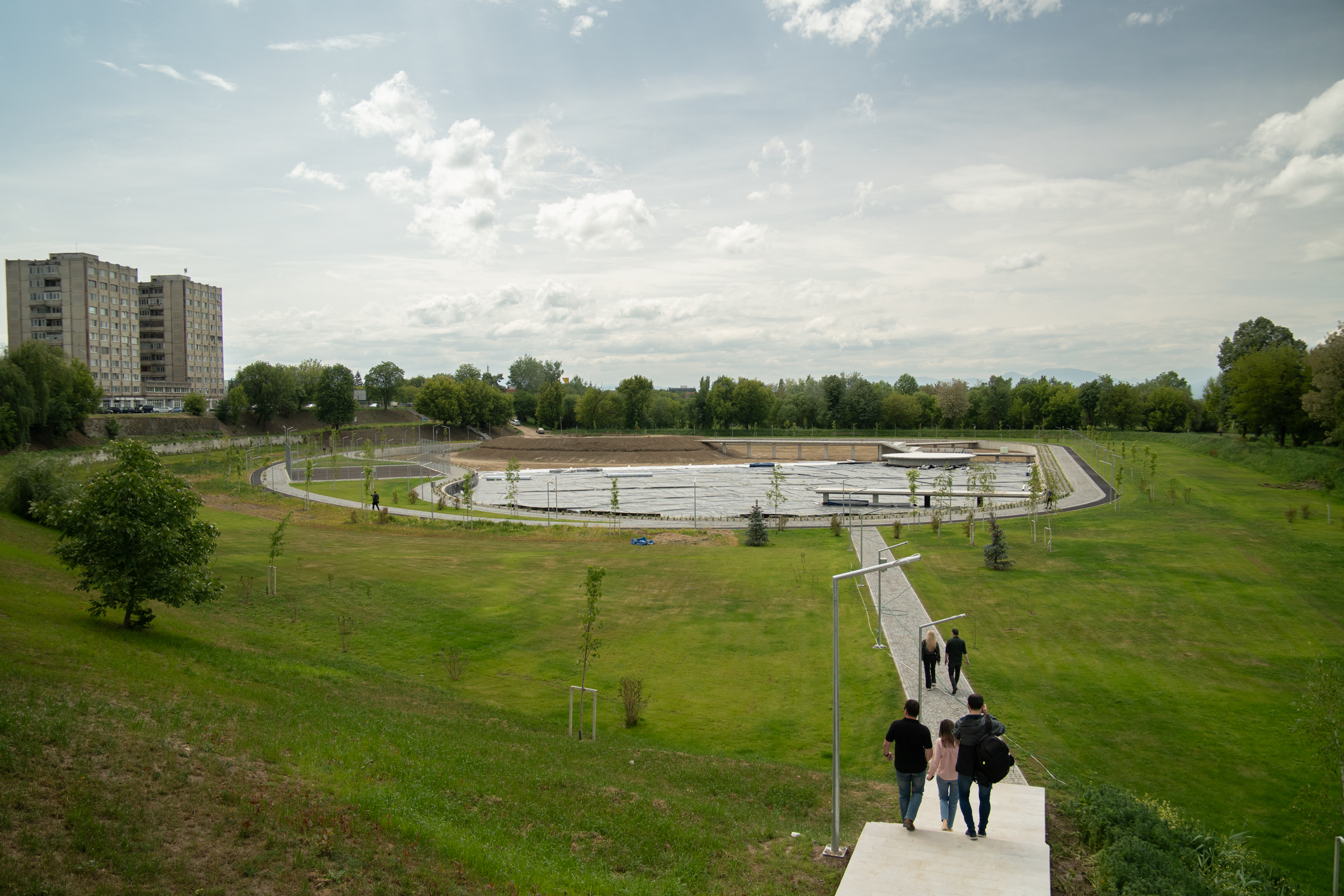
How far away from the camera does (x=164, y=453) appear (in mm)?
79375

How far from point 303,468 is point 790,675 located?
68.1 m

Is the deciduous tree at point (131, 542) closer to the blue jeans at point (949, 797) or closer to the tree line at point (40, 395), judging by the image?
the blue jeans at point (949, 797)

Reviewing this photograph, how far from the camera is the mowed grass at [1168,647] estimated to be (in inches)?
551

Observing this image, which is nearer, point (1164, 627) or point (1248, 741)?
point (1248, 741)

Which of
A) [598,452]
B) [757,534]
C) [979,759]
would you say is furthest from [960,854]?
[598,452]

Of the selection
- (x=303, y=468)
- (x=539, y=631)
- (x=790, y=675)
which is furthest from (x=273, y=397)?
(x=790, y=675)

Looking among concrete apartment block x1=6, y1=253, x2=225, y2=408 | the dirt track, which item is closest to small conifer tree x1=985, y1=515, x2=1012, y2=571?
the dirt track

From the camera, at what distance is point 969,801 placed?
9.58 metres

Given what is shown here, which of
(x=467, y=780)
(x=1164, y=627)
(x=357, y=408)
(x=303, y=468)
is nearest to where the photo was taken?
(x=467, y=780)

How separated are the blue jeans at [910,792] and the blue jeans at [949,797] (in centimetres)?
25

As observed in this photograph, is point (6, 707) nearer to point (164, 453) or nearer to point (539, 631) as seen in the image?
point (539, 631)

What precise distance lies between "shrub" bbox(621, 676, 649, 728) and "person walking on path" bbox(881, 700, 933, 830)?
7.97 metres

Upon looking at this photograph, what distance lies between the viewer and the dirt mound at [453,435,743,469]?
99750mm

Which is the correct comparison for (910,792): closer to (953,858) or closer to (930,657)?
(953,858)
